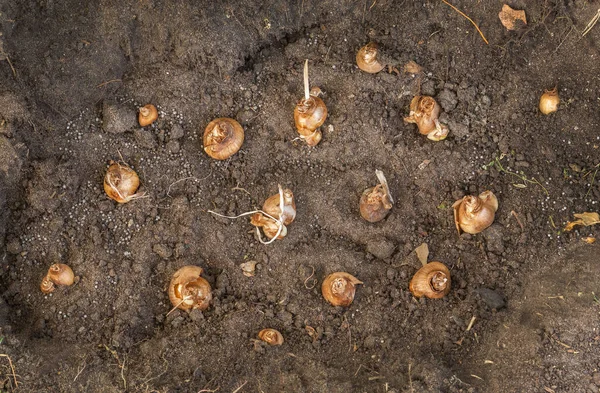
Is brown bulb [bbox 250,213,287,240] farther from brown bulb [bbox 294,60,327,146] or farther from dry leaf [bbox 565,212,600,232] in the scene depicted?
dry leaf [bbox 565,212,600,232]

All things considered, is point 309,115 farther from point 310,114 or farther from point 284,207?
point 284,207

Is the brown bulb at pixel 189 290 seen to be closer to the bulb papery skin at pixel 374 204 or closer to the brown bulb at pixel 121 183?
Answer: the brown bulb at pixel 121 183

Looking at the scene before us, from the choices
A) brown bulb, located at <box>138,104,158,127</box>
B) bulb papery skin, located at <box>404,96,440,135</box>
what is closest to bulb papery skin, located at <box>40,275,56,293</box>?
brown bulb, located at <box>138,104,158,127</box>

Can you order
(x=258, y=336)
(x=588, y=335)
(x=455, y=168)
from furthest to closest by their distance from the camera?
(x=455, y=168) → (x=258, y=336) → (x=588, y=335)

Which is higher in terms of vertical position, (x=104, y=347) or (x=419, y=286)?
(x=104, y=347)

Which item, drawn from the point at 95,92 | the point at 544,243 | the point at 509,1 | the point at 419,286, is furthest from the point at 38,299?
the point at 509,1

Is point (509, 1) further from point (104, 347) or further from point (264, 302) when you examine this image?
point (104, 347)

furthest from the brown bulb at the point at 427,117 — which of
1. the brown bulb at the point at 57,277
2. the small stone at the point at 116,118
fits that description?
the brown bulb at the point at 57,277
